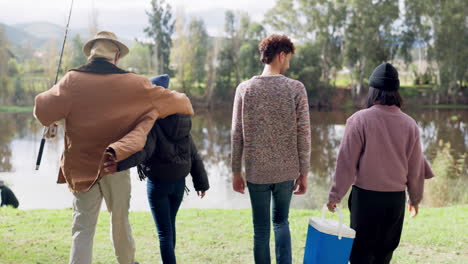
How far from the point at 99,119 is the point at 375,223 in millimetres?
1698

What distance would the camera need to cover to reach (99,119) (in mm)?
2635

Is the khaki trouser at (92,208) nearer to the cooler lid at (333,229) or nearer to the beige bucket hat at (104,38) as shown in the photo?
the beige bucket hat at (104,38)

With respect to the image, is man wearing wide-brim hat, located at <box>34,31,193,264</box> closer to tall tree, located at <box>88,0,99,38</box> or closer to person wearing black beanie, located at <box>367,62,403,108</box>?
person wearing black beanie, located at <box>367,62,403,108</box>

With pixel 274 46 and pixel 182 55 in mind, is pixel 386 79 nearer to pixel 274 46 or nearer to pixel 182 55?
pixel 274 46

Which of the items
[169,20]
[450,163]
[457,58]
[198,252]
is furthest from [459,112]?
[198,252]

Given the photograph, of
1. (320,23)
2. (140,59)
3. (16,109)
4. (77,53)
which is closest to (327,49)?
(320,23)

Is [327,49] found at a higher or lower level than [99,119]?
higher

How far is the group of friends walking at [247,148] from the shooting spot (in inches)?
103

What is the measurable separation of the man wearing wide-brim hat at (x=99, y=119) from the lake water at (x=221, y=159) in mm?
6093

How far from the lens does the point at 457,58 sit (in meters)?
32.9

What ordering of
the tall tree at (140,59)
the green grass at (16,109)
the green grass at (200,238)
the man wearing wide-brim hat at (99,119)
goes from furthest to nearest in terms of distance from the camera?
the tall tree at (140,59), the green grass at (16,109), the green grass at (200,238), the man wearing wide-brim hat at (99,119)

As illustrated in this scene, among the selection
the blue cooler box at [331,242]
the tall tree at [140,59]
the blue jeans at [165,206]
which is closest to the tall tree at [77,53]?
the tall tree at [140,59]

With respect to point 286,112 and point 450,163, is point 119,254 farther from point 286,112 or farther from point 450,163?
point 450,163

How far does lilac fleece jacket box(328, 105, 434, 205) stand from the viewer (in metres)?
2.60
